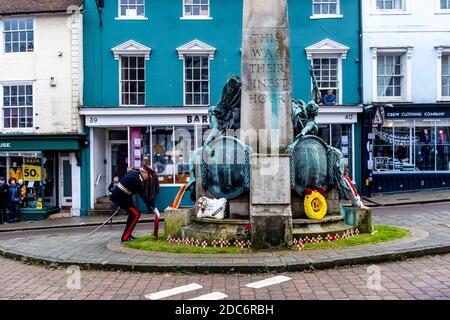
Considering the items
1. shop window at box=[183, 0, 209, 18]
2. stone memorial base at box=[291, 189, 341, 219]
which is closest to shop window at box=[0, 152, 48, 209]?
shop window at box=[183, 0, 209, 18]

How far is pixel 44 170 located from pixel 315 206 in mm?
16212

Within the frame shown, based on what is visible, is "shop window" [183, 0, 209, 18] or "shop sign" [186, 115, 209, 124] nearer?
"shop sign" [186, 115, 209, 124]

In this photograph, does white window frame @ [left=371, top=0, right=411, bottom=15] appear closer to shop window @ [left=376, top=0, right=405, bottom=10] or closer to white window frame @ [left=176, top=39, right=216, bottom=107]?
shop window @ [left=376, top=0, right=405, bottom=10]

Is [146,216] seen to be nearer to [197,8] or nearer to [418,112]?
[197,8]

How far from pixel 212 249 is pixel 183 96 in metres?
14.3

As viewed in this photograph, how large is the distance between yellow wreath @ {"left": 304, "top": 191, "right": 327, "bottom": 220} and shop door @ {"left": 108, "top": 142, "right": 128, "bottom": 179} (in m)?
15.3

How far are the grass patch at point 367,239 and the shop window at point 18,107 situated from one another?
682 inches

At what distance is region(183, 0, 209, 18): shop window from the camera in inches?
933

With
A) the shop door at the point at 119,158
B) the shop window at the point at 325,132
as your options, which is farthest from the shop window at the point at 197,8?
the shop window at the point at 325,132

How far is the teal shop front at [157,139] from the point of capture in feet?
74.7

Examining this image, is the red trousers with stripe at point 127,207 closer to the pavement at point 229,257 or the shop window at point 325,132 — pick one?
the pavement at point 229,257

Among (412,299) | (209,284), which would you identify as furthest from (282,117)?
(412,299)

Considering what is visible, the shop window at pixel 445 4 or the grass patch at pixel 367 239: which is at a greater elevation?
the shop window at pixel 445 4
